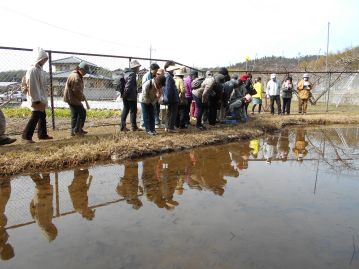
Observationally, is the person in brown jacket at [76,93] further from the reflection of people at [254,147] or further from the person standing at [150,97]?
the reflection of people at [254,147]

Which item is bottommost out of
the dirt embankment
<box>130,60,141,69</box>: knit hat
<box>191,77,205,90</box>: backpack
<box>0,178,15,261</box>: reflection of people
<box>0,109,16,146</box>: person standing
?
<box>0,178,15,261</box>: reflection of people

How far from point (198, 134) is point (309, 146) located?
248 centimetres

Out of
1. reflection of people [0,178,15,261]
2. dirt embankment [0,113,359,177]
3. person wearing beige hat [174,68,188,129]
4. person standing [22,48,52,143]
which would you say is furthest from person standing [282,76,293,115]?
reflection of people [0,178,15,261]

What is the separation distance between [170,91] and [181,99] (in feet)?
2.77

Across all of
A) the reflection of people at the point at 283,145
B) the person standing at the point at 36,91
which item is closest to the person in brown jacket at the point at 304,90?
the reflection of people at the point at 283,145

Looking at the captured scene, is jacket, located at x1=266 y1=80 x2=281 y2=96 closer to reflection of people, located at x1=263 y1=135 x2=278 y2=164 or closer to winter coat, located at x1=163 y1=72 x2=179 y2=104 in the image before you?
reflection of people, located at x1=263 y1=135 x2=278 y2=164

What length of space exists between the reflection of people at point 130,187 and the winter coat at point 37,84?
2216mm

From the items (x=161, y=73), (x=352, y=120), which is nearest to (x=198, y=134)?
(x=161, y=73)

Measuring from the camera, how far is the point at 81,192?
15.3 ft

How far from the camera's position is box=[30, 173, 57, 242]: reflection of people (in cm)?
353

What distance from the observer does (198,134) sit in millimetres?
8219

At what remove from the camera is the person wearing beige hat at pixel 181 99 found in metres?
9.01

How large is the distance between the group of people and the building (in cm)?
175

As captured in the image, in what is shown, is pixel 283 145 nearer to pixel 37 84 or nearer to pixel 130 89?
pixel 130 89
